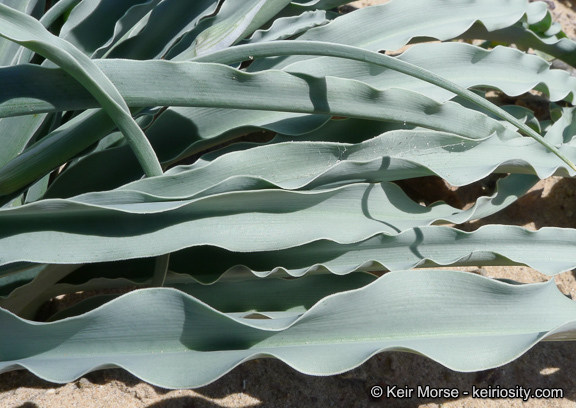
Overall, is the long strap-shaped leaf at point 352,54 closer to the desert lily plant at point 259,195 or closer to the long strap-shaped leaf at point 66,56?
the desert lily plant at point 259,195

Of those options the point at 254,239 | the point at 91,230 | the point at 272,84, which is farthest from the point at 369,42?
the point at 91,230

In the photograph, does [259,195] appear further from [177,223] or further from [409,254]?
[409,254]

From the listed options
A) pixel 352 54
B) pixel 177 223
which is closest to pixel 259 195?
pixel 177 223

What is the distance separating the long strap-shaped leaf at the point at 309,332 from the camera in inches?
22.7

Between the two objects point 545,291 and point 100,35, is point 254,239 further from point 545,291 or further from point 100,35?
point 100,35

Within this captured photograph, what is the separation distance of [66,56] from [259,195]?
0.28 meters

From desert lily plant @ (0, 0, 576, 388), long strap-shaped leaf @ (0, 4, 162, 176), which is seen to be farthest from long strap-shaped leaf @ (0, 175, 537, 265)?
long strap-shaped leaf @ (0, 4, 162, 176)

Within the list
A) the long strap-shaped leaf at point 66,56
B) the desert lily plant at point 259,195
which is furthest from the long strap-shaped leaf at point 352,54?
the long strap-shaped leaf at point 66,56

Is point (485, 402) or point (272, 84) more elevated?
point (272, 84)

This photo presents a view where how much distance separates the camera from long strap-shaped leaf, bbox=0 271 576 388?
1.89 ft

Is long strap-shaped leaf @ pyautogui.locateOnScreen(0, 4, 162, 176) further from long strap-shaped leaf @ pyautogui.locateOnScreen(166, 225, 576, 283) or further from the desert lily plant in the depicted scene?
long strap-shaped leaf @ pyautogui.locateOnScreen(166, 225, 576, 283)

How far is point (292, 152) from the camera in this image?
2.51 feet

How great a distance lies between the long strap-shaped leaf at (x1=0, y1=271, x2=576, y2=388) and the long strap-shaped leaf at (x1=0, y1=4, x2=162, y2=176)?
0.22 meters

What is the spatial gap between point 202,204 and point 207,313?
155 millimetres
